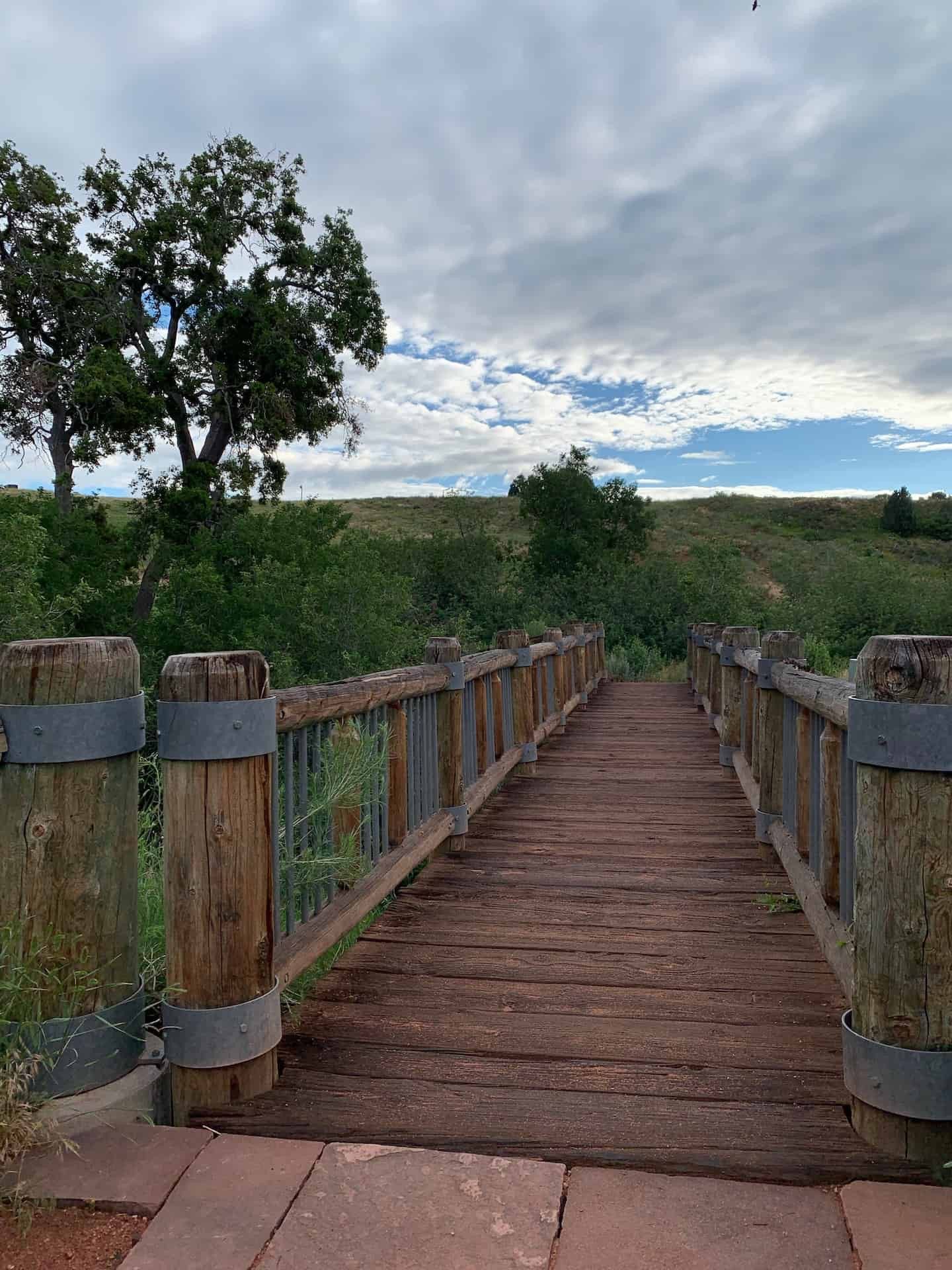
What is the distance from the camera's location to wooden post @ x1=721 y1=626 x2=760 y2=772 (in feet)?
22.3

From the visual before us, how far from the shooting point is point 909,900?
6.97ft

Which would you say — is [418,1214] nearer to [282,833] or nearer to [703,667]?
[282,833]

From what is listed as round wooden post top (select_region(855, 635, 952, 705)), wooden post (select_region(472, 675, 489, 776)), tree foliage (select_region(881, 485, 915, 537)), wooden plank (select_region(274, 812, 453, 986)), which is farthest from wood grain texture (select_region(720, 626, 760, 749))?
tree foliage (select_region(881, 485, 915, 537))

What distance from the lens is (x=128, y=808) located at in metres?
2.31

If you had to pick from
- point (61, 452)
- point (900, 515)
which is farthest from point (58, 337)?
point (900, 515)

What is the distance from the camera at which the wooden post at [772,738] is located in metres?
4.49

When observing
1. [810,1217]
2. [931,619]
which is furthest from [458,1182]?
[931,619]

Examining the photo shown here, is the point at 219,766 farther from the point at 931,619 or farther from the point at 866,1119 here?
the point at 931,619

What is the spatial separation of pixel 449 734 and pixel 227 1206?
3.22m

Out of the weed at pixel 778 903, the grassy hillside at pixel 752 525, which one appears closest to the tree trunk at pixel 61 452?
the weed at pixel 778 903

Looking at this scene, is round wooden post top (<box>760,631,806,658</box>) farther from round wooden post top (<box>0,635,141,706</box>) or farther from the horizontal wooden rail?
round wooden post top (<box>0,635,141,706</box>)

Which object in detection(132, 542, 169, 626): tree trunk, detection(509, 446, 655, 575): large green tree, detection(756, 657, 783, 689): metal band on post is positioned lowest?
detection(756, 657, 783, 689): metal band on post

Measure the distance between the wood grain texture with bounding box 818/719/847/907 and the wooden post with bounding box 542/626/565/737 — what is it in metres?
5.97

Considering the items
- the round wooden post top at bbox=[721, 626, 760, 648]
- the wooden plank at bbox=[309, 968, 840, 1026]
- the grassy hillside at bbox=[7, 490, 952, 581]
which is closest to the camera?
the wooden plank at bbox=[309, 968, 840, 1026]
